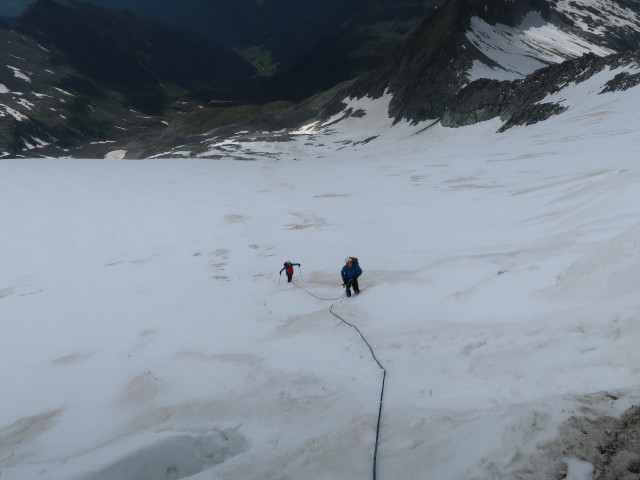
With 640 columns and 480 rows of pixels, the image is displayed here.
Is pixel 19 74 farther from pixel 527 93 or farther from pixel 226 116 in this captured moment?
pixel 527 93

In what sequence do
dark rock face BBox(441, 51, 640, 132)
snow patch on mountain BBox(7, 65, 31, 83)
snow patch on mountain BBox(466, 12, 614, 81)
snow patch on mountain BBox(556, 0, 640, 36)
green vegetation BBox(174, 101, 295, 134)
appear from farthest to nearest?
snow patch on mountain BBox(7, 65, 31, 83), green vegetation BBox(174, 101, 295, 134), snow patch on mountain BBox(556, 0, 640, 36), snow patch on mountain BBox(466, 12, 614, 81), dark rock face BBox(441, 51, 640, 132)

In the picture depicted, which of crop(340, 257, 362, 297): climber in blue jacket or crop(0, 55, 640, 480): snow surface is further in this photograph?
crop(340, 257, 362, 297): climber in blue jacket

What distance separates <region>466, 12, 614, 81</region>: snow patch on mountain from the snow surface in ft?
192

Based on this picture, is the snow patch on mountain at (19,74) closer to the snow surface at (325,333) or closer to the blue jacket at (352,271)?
the snow surface at (325,333)

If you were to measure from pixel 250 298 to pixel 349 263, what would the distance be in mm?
2993

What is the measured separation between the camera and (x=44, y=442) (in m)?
6.55

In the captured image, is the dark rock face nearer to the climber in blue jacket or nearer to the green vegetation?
the climber in blue jacket

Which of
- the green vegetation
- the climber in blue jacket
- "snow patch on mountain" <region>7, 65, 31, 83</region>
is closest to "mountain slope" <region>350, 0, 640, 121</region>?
the green vegetation

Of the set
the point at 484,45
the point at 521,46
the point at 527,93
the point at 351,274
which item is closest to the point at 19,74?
the point at 484,45

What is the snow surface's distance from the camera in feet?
17.5

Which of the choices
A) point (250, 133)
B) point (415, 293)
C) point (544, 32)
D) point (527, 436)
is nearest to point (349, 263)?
point (415, 293)

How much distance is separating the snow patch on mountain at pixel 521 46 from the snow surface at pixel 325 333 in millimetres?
58598

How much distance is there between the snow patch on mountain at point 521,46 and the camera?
239 feet

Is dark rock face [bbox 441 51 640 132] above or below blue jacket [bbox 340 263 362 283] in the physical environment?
above
